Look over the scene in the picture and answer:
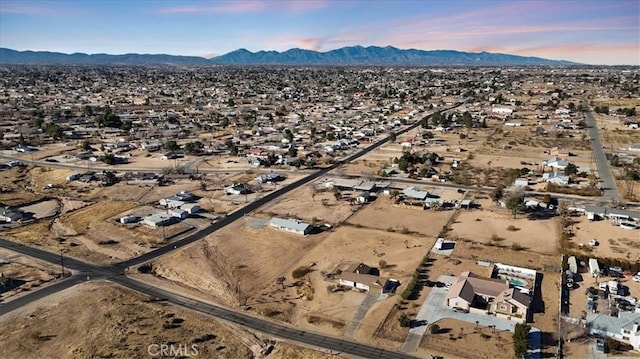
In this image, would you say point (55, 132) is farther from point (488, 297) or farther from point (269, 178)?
point (488, 297)

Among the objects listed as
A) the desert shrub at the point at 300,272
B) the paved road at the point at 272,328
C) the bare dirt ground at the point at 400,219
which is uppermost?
the bare dirt ground at the point at 400,219

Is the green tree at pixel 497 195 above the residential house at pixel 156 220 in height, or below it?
above

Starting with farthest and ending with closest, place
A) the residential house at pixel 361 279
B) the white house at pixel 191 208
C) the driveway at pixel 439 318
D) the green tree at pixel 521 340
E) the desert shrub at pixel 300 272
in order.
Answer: the white house at pixel 191 208, the desert shrub at pixel 300 272, the residential house at pixel 361 279, the driveway at pixel 439 318, the green tree at pixel 521 340

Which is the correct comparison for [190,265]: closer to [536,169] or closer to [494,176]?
[494,176]

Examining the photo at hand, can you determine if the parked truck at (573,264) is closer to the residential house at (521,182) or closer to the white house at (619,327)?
the white house at (619,327)

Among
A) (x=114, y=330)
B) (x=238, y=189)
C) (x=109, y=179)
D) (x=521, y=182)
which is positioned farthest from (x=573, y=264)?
(x=109, y=179)

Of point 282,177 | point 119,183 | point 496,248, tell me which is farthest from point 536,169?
point 119,183

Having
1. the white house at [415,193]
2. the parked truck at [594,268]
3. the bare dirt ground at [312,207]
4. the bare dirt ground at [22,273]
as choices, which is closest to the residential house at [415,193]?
the white house at [415,193]
